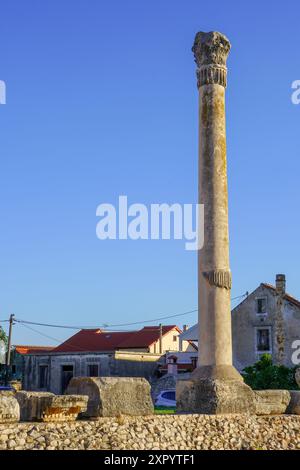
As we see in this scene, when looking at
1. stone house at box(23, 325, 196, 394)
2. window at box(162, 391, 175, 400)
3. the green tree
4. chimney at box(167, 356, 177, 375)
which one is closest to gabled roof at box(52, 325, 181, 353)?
stone house at box(23, 325, 196, 394)

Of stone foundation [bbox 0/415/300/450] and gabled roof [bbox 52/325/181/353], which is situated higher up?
gabled roof [bbox 52/325/181/353]

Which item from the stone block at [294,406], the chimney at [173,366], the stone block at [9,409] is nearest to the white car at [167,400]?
the chimney at [173,366]

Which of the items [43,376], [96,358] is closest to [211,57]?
[96,358]

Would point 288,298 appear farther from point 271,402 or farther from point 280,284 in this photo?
point 271,402

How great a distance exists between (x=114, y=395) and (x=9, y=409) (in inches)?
83.6

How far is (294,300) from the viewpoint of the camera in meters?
32.1

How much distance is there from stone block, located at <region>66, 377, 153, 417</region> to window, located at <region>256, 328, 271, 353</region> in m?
22.5

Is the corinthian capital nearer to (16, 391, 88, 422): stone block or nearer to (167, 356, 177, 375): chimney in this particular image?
(16, 391, 88, 422): stone block

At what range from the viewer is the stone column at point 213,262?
1277 centimetres

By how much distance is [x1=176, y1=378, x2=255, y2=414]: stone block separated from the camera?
12.5 metres

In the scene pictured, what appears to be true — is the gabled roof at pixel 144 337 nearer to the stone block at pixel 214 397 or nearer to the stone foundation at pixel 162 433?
the stone block at pixel 214 397

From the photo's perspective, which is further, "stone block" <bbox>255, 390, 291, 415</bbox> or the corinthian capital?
the corinthian capital

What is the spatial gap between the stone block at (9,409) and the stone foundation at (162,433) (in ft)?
0.32
